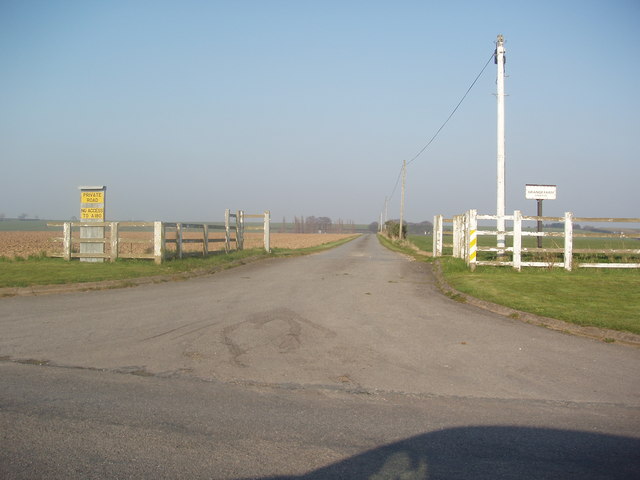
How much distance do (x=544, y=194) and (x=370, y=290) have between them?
375 inches

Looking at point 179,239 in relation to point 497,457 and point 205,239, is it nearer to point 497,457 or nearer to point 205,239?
point 205,239

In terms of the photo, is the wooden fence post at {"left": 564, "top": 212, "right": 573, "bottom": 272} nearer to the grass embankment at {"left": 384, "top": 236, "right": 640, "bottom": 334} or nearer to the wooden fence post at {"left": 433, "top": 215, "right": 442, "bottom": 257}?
the grass embankment at {"left": 384, "top": 236, "right": 640, "bottom": 334}

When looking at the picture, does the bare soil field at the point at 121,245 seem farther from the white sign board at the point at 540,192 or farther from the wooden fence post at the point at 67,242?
the white sign board at the point at 540,192

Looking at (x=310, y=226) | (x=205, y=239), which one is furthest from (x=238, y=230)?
(x=310, y=226)

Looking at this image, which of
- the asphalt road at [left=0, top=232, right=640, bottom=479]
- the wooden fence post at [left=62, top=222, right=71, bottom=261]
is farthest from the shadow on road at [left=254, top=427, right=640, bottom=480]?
the wooden fence post at [left=62, top=222, right=71, bottom=261]

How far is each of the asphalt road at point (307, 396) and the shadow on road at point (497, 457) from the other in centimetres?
2

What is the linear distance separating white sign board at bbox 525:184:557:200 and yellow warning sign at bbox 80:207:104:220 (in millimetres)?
15549

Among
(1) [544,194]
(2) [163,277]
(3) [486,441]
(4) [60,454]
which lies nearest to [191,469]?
(4) [60,454]

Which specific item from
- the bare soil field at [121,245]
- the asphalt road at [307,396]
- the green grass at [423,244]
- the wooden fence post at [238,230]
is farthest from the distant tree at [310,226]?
the asphalt road at [307,396]

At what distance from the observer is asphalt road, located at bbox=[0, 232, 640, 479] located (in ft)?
12.6

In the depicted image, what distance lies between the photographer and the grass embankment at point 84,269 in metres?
13.3

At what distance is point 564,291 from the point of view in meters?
12.2

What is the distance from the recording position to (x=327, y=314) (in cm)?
978

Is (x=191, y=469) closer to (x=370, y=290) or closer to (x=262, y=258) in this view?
(x=370, y=290)
